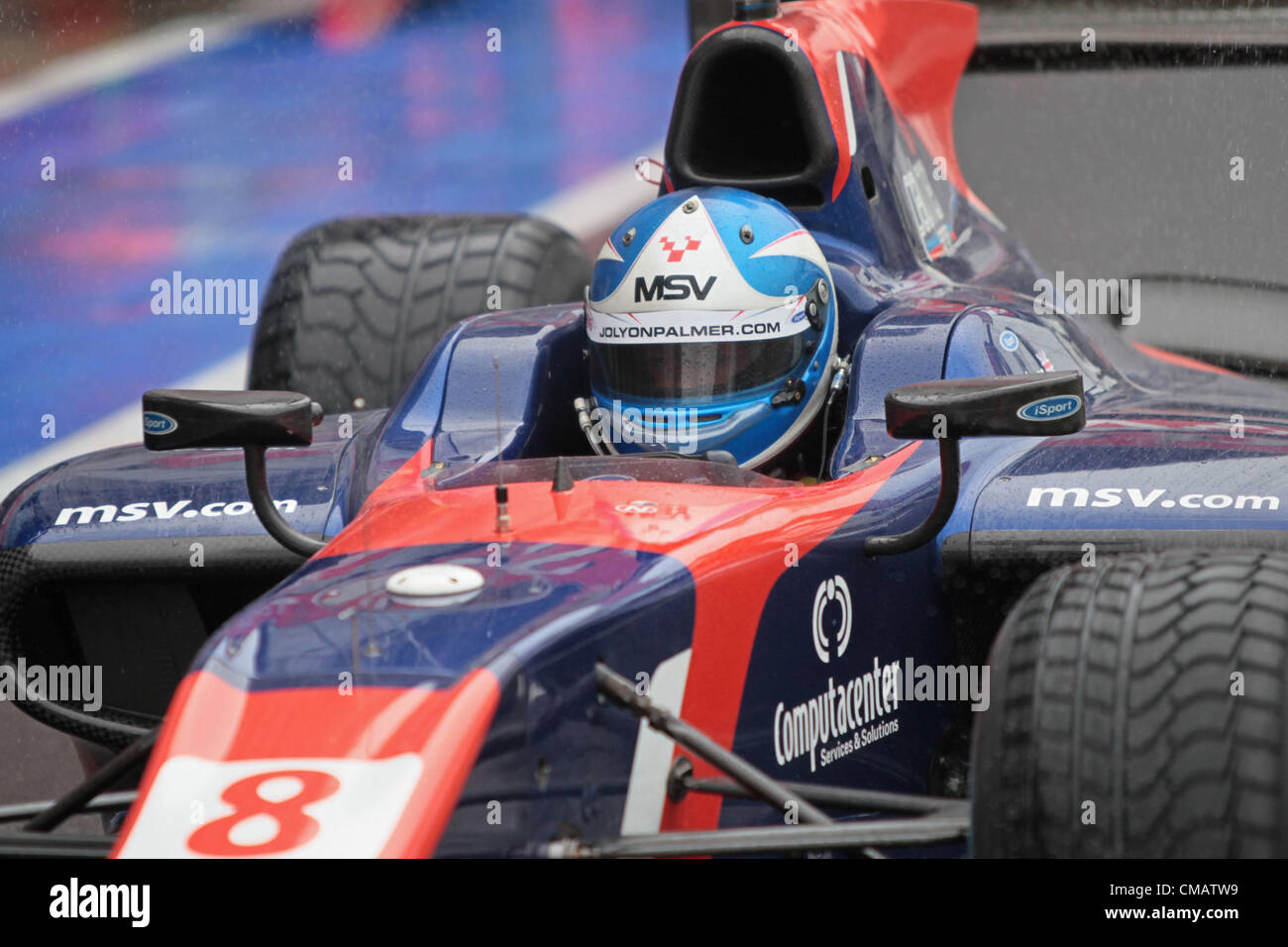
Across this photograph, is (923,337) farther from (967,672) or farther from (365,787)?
(365,787)

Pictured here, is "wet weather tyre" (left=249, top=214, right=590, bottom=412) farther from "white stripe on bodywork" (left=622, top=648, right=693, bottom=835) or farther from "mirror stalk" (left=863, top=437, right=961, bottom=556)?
"white stripe on bodywork" (left=622, top=648, right=693, bottom=835)

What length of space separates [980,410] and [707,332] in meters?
0.80

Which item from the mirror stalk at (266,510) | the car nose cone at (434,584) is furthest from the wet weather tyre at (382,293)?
the car nose cone at (434,584)

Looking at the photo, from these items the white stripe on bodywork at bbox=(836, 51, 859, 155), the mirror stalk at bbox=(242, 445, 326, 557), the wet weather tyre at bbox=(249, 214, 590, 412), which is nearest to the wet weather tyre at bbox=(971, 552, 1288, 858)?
the mirror stalk at bbox=(242, 445, 326, 557)

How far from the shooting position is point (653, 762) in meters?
2.50

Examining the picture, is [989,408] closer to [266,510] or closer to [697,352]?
[697,352]

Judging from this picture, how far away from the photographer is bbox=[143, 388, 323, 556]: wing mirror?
3051mm

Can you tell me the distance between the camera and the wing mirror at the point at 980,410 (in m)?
2.80

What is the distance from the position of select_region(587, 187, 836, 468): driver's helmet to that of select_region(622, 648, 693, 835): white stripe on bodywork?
0.97 m

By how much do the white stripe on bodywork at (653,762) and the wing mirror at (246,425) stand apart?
826mm

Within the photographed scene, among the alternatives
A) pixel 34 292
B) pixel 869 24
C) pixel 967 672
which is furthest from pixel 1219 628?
pixel 34 292

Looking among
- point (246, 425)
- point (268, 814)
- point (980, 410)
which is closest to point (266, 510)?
point (246, 425)

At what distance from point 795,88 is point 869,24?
0.66m
